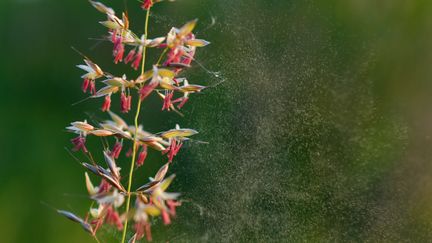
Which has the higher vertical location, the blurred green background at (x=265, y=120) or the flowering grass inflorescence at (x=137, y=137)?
the flowering grass inflorescence at (x=137, y=137)

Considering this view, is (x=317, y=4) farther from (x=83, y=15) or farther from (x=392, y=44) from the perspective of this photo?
(x=83, y=15)

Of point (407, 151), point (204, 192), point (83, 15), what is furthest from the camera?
point (83, 15)

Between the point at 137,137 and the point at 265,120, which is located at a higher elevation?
the point at 137,137

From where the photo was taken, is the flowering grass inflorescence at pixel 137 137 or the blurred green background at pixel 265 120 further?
the blurred green background at pixel 265 120

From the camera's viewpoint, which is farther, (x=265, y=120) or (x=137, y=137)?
(x=265, y=120)

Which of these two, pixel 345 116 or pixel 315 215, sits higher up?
pixel 345 116

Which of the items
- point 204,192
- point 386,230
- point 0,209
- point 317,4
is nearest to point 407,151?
point 386,230

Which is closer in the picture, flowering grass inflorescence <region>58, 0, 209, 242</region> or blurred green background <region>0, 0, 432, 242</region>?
flowering grass inflorescence <region>58, 0, 209, 242</region>

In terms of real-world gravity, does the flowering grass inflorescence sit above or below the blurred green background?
above
